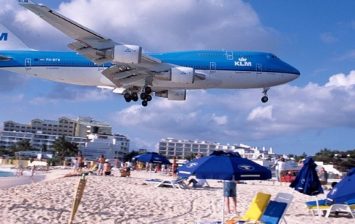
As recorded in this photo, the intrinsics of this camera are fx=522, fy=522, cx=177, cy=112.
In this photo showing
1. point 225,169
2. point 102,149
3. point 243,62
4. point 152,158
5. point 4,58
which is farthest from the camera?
point 102,149

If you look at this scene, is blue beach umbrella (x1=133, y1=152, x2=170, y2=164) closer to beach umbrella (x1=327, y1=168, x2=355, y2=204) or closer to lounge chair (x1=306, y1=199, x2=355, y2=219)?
lounge chair (x1=306, y1=199, x2=355, y2=219)

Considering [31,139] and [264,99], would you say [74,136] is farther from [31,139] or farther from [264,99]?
[264,99]

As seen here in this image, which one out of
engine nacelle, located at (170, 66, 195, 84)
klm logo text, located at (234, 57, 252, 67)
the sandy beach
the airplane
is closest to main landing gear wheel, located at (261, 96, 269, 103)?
the airplane

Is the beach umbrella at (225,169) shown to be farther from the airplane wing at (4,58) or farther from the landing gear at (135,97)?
the airplane wing at (4,58)

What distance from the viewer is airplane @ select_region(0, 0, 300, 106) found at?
26.8m

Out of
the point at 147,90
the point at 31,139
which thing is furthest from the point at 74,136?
the point at 147,90

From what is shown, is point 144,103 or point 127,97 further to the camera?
point 127,97

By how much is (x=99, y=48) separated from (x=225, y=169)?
16.0 m

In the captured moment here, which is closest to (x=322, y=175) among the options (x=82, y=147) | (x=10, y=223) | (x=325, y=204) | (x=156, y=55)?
(x=156, y=55)

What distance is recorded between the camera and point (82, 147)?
449 ft

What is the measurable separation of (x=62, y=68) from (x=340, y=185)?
20.9 meters

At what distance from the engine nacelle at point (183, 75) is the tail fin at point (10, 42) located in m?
11.0

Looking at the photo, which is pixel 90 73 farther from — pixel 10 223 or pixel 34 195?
pixel 10 223

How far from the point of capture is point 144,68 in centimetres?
2827
